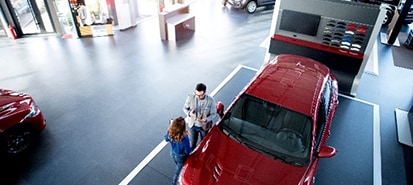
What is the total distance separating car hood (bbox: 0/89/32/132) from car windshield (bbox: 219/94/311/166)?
10.4 feet

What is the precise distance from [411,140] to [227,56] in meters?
4.49

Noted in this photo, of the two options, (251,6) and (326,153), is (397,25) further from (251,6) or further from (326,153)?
(326,153)

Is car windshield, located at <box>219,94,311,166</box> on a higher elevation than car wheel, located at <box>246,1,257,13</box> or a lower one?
higher

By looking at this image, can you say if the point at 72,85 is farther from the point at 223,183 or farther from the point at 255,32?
the point at 255,32

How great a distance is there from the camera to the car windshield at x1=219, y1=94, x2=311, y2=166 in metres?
3.11

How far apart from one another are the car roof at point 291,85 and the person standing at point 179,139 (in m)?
1.15

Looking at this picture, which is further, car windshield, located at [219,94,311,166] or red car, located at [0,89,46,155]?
red car, located at [0,89,46,155]

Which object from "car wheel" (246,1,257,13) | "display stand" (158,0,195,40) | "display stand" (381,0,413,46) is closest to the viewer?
"display stand" (381,0,413,46)

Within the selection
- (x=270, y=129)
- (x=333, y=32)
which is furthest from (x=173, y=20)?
(x=270, y=129)

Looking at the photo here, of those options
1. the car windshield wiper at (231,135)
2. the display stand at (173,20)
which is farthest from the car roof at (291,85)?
the display stand at (173,20)

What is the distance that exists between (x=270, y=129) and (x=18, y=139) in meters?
3.89

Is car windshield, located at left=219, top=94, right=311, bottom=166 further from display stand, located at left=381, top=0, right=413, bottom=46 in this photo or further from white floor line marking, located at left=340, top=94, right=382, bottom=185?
display stand, located at left=381, top=0, right=413, bottom=46

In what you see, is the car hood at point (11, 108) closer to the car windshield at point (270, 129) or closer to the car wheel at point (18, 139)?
the car wheel at point (18, 139)

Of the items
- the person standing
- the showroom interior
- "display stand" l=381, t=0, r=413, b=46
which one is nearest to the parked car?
the showroom interior
